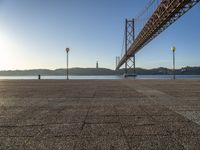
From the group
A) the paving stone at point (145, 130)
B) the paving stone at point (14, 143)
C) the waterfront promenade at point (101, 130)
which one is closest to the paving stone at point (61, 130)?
the waterfront promenade at point (101, 130)

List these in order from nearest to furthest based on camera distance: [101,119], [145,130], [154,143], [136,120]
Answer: [154,143] < [145,130] < [136,120] < [101,119]

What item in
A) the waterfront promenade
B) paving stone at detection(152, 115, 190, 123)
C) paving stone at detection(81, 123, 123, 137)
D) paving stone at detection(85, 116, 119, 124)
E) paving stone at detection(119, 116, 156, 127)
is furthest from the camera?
paving stone at detection(152, 115, 190, 123)

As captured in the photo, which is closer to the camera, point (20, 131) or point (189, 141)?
point (189, 141)

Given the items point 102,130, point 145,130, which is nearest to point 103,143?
point 102,130

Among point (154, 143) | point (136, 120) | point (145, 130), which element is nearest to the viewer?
point (154, 143)

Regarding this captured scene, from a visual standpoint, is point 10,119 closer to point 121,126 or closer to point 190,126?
point 121,126

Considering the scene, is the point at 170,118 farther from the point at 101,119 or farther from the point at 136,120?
the point at 101,119

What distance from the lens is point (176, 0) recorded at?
22.5 metres

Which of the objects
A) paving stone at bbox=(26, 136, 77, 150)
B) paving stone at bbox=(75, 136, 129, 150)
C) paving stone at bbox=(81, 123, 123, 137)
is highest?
paving stone at bbox=(81, 123, 123, 137)

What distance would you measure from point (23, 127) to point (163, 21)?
26.3m

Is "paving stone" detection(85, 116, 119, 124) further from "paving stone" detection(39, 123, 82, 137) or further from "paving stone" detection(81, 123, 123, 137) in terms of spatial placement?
"paving stone" detection(39, 123, 82, 137)

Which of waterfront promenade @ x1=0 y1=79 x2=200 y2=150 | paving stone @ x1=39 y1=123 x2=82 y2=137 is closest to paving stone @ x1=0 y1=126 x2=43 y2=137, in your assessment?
waterfront promenade @ x1=0 y1=79 x2=200 y2=150

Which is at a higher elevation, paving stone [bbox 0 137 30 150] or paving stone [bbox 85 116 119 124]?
paving stone [bbox 85 116 119 124]

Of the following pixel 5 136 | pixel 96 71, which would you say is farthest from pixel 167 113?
pixel 96 71
